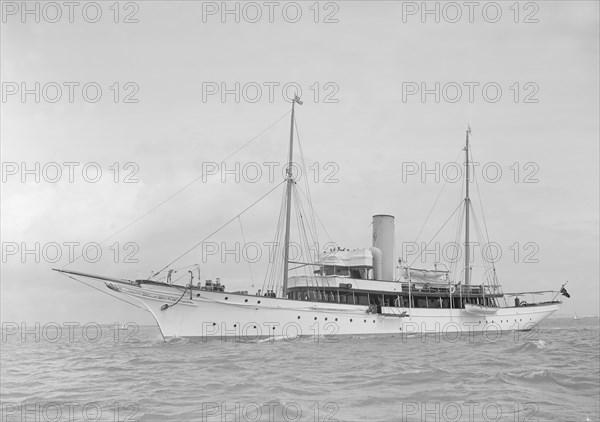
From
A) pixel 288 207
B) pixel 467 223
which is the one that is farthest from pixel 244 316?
pixel 467 223

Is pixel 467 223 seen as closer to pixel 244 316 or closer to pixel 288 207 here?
pixel 288 207

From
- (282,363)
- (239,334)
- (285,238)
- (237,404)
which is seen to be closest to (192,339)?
(239,334)

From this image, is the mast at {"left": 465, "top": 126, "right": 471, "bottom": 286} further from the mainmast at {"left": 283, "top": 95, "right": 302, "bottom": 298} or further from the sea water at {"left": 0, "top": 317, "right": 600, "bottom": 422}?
the sea water at {"left": 0, "top": 317, "right": 600, "bottom": 422}

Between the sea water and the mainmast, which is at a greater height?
the mainmast

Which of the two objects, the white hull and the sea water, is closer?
the sea water

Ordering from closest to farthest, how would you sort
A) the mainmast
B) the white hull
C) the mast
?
1. the white hull
2. the mainmast
3. the mast

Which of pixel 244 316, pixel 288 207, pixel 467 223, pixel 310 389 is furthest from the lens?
pixel 467 223

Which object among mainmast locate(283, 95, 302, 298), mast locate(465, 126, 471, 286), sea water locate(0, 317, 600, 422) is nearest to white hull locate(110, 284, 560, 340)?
mainmast locate(283, 95, 302, 298)

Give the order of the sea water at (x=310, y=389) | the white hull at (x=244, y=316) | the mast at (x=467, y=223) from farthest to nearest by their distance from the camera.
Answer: the mast at (x=467, y=223) < the white hull at (x=244, y=316) < the sea water at (x=310, y=389)

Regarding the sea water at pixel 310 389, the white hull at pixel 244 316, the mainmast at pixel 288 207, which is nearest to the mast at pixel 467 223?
the white hull at pixel 244 316

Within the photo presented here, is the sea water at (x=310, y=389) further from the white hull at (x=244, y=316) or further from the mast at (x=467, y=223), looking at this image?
the mast at (x=467, y=223)

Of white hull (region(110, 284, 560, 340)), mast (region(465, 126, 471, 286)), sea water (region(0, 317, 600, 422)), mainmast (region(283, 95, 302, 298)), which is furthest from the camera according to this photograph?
mast (region(465, 126, 471, 286))

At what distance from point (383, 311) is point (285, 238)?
9433 millimetres

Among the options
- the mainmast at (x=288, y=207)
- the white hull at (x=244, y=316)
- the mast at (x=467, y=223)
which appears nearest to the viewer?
the white hull at (x=244, y=316)
